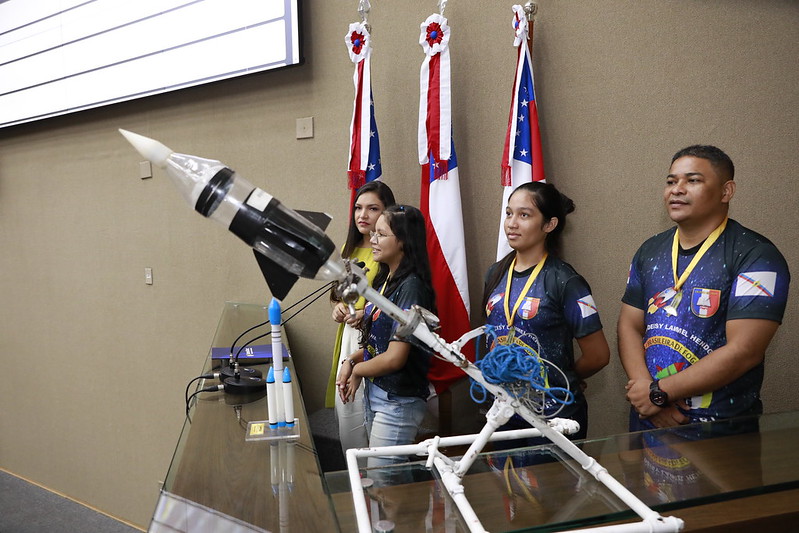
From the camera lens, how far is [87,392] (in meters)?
4.26

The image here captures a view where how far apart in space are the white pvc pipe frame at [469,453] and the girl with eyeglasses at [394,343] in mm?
909

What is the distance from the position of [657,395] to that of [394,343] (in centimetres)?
79

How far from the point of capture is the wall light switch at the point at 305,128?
10.2 ft

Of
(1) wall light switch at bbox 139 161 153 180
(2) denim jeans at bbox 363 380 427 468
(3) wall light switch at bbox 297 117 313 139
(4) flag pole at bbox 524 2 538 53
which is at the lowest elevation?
(2) denim jeans at bbox 363 380 427 468

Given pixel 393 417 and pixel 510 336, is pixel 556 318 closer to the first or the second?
pixel 510 336

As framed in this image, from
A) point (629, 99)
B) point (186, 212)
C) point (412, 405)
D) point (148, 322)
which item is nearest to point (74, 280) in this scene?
point (148, 322)

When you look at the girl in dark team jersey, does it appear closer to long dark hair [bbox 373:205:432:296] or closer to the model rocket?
long dark hair [bbox 373:205:432:296]

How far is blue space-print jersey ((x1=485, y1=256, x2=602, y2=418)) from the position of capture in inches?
67.3

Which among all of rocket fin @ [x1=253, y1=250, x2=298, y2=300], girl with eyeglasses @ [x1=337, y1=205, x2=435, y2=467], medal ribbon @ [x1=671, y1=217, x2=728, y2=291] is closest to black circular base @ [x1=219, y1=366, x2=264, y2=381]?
girl with eyeglasses @ [x1=337, y1=205, x2=435, y2=467]

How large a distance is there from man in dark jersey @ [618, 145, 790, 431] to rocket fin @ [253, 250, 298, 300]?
113 centimetres

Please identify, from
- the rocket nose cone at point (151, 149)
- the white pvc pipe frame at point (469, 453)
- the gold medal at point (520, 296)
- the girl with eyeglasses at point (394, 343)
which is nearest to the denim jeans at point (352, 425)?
the girl with eyeglasses at point (394, 343)

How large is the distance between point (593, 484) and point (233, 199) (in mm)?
702

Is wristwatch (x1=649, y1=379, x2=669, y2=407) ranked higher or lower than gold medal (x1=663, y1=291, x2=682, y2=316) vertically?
lower

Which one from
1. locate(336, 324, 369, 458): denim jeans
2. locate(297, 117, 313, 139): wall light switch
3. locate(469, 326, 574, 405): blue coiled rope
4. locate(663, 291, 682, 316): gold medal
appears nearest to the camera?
locate(469, 326, 574, 405): blue coiled rope
